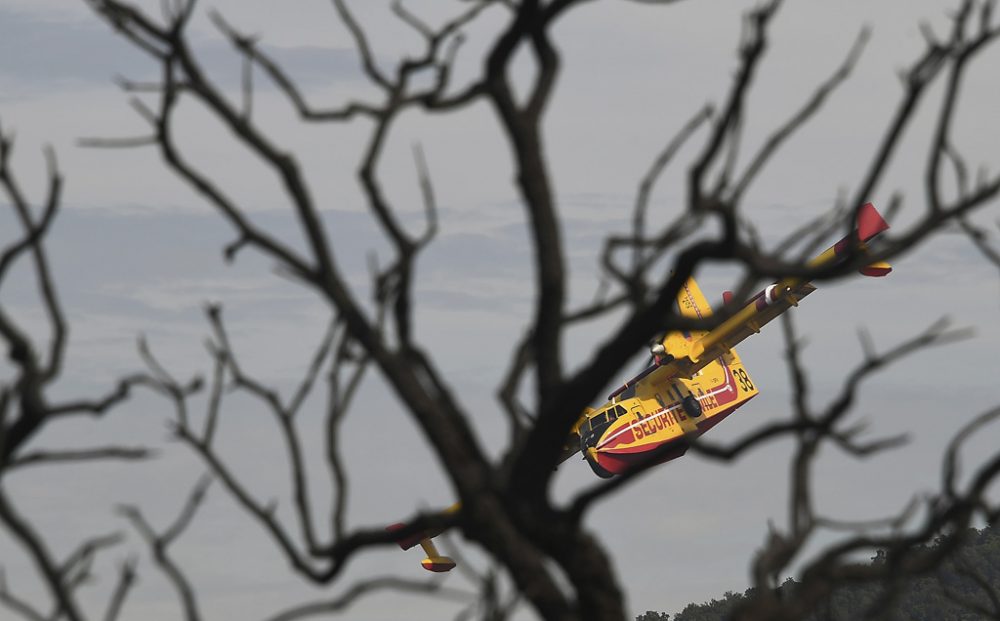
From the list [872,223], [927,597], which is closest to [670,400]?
[872,223]

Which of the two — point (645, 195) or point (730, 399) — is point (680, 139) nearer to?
point (645, 195)

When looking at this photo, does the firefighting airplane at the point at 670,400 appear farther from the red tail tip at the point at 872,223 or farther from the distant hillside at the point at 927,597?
the distant hillside at the point at 927,597

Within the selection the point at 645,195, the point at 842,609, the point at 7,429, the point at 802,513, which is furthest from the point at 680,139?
the point at 842,609

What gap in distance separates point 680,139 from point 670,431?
3913 cm

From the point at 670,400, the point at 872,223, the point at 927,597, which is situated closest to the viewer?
the point at 872,223

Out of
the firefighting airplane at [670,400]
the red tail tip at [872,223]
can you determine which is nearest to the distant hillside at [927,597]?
the firefighting airplane at [670,400]

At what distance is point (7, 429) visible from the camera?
14.6 ft

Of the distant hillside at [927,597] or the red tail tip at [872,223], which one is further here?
the distant hillside at [927,597]

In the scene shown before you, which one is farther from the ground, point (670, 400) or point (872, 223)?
point (872, 223)

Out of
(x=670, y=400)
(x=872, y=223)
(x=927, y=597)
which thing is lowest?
(x=927, y=597)

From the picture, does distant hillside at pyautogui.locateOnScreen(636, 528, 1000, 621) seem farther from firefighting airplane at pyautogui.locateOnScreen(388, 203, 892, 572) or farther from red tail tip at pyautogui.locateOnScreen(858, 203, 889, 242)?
red tail tip at pyautogui.locateOnScreen(858, 203, 889, 242)

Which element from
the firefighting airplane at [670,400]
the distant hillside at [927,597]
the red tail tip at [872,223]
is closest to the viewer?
the red tail tip at [872,223]

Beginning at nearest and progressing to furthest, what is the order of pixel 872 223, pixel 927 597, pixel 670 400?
pixel 872 223 < pixel 670 400 < pixel 927 597

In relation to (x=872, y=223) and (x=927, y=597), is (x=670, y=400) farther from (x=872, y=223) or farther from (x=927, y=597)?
(x=927, y=597)
